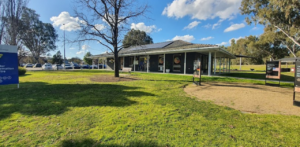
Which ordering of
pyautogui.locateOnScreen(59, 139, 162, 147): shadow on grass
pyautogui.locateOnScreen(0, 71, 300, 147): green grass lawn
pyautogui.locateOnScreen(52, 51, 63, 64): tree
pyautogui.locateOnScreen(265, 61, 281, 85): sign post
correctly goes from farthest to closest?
pyautogui.locateOnScreen(52, 51, 63, 64): tree
pyautogui.locateOnScreen(265, 61, 281, 85): sign post
pyautogui.locateOnScreen(0, 71, 300, 147): green grass lawn
pyautogui.locateOnScreen(59, 139, 162, 147): shadow on grass

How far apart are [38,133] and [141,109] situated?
2286 mm

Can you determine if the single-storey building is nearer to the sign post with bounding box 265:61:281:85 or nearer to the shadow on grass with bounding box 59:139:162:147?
the sign post with bounding box 265:61:281:85

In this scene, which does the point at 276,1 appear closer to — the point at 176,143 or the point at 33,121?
the point at 176,143

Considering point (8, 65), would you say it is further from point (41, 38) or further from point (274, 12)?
point (41, 38)

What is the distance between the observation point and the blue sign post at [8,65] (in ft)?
21.6

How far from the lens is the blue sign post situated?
6.59 metres

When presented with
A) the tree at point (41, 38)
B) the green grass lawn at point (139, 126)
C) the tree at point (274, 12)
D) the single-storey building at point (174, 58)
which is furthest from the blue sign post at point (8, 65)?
the tree at point (41, 38)

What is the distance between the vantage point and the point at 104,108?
3.93 m

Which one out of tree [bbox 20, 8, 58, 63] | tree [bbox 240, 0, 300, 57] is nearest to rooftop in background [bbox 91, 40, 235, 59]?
tree [bbox 240, 0, 300, 57]

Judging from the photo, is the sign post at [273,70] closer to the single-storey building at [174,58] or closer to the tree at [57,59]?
the single-storey building at [174,58]

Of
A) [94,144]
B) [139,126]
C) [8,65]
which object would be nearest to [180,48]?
[139,126]

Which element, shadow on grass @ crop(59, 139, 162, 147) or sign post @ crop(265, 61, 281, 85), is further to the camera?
sign post @ crop(265, 61, 281, 85)

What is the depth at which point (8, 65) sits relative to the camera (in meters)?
6.76

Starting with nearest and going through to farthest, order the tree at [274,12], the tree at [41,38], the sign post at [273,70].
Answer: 1. the sign post at [273,70]
2. the tree at [274,12]
3. the tree at [41,38]
